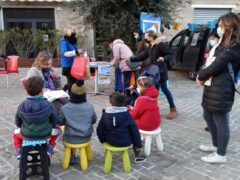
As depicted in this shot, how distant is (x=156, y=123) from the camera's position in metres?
3.93

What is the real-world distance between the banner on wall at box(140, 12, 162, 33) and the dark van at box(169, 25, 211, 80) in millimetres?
2097

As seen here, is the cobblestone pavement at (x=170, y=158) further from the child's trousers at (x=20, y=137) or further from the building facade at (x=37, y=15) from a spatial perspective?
the building facade at (x=37, y=15)

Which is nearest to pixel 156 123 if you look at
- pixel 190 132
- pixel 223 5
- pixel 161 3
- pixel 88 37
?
pixel 190 132

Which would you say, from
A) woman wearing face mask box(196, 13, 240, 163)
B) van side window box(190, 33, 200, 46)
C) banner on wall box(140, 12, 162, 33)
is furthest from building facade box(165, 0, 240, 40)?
woman wearing face mask box(196, 13, 240, 163)

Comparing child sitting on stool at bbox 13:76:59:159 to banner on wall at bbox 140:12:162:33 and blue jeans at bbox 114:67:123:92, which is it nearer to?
blue jeans at bbox 114:67:123:92

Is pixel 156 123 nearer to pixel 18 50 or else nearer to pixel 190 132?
pixel 190 132

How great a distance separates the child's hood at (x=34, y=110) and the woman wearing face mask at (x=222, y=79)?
1821 mm

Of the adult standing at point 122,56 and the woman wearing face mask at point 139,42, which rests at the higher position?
the woman wearing face mask at point 139,42

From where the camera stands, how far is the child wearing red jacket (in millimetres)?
3848

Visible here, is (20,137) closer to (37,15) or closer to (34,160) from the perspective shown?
(34,160)

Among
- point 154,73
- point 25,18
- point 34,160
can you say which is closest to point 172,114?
point 154,73

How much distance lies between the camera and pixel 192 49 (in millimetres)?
9719

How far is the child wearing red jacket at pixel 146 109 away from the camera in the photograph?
151 inches

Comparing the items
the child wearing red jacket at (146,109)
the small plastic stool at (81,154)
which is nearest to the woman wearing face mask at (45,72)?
the small plastic stool at (81,154)
